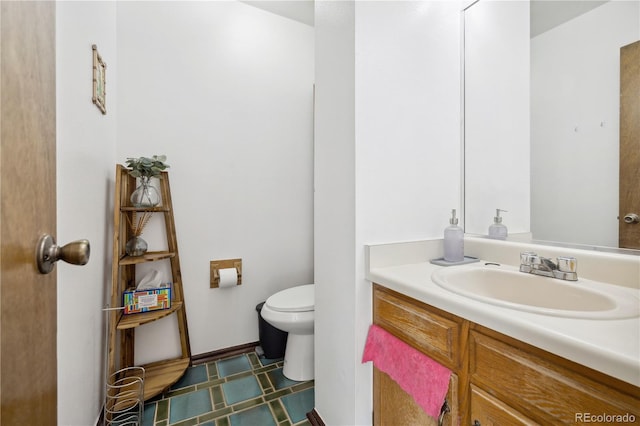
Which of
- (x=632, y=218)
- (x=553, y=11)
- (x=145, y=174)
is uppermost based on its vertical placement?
(x=553, y=11)

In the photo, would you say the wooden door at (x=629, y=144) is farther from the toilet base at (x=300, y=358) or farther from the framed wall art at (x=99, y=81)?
the framed wall art at (x=99, y=81)

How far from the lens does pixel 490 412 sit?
2.31ft

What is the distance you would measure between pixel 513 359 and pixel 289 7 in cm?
244

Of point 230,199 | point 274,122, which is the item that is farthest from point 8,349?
point 274,122

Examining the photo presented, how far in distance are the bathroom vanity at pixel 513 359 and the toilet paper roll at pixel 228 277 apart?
1208mm

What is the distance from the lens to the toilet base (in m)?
1.72

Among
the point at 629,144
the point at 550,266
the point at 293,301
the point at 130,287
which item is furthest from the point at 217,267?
the point at 629,144

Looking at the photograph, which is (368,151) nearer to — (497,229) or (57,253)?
(497,229)

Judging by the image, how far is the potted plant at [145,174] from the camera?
1.56 meters

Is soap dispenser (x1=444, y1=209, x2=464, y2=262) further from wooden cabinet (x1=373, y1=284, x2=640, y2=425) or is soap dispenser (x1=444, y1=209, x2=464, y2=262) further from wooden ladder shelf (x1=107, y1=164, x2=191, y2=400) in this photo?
wooden ladder shelf (x1=107, y1=164, x2=191, y2=400)

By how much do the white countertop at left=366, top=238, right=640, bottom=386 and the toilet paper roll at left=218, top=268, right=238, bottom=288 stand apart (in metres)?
1.40

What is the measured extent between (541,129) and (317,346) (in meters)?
1.35

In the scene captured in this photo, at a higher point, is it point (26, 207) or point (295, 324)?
point (26, 207)

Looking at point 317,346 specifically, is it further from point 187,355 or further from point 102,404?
point 102,404
